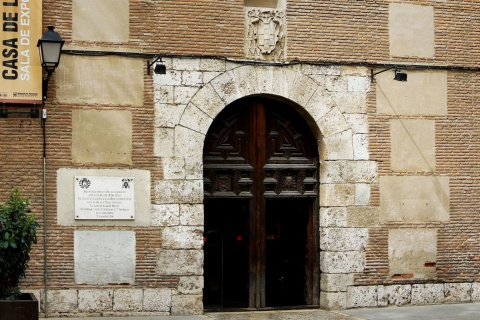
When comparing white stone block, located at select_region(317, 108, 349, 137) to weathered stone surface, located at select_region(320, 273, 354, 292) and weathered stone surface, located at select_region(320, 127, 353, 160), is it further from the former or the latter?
weathered stone surface, located at select_region(320, 273, 354, 292)

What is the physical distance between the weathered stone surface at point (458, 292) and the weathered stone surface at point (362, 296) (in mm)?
1211

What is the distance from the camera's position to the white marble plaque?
11.9 metres

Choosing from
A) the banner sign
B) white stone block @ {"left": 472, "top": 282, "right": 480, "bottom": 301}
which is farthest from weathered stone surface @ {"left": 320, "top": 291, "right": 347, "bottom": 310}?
the banner sign

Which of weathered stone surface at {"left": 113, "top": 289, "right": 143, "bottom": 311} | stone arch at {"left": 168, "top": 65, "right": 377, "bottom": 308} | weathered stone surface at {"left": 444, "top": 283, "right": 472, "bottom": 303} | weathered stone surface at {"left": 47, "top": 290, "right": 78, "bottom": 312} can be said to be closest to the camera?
weathered stone surface at {"left": 47, "top": 290, "right": 78, "bottom": 312}

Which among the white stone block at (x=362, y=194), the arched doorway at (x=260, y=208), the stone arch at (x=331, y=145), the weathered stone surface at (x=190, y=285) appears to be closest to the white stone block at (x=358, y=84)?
the stone arch at (x=331, y=145)

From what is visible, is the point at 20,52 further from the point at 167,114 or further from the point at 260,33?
the point at 260,33

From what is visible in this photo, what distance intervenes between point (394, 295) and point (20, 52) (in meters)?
6.49

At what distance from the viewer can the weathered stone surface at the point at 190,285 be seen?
12250 millimetres

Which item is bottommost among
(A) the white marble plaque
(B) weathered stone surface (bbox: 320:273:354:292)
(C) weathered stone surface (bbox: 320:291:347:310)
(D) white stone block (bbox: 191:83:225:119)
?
(C) weathered stone surface (bbox: 320:291:347:310)

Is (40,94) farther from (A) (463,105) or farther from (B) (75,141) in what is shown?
(A) (463,105)

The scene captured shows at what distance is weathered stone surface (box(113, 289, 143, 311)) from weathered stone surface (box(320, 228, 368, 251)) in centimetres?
285

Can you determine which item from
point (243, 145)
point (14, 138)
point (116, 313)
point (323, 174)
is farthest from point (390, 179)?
point (14, 138)

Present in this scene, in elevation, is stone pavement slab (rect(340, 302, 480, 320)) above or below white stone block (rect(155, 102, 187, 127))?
below

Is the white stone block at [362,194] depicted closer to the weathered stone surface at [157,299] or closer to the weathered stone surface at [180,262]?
the weathered stone surface at [180,262]
